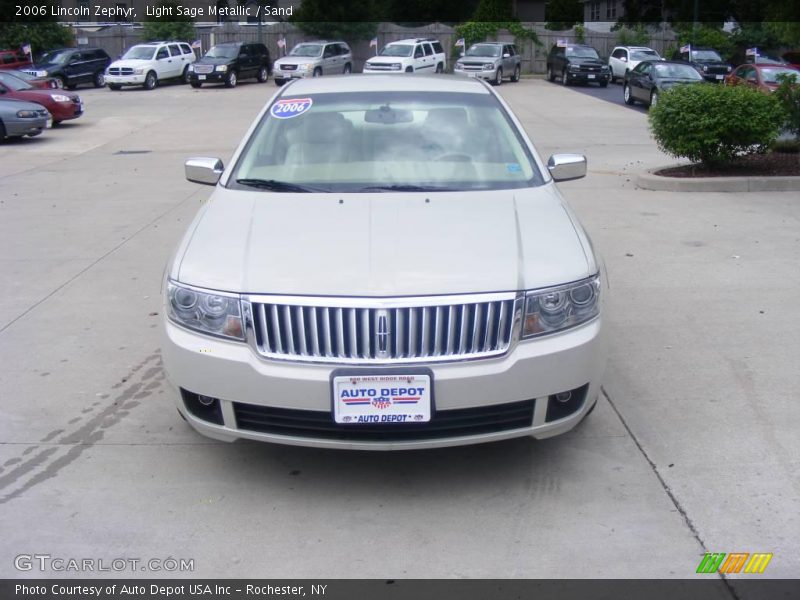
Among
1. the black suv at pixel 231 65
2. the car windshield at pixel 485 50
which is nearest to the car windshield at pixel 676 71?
the car windshield at pixel 485 50

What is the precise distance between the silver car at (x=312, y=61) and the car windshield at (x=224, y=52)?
1664mm

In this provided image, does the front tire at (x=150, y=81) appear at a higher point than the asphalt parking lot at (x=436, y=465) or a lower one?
lower

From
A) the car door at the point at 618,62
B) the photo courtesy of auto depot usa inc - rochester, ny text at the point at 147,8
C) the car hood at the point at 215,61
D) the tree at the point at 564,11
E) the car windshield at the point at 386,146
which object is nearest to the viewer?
the car windshield at the point at 386,146

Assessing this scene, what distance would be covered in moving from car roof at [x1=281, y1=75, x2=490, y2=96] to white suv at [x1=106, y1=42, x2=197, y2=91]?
30994mm

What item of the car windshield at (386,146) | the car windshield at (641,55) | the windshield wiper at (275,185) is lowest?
the car windshield at (641,55)

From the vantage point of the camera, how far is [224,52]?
120ft

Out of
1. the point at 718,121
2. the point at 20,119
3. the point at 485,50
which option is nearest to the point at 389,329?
the point at 718,121

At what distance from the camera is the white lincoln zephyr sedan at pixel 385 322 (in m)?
3.84

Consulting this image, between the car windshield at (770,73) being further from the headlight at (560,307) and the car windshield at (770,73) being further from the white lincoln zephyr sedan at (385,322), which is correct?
the headlight at (560,307)

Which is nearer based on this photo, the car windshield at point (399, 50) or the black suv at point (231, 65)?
the black suv at point (231, 65)

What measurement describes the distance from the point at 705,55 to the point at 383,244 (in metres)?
33.2

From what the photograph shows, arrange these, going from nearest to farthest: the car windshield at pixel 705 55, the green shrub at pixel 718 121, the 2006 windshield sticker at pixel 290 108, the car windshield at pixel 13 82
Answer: the 2006 windshield sticker at pixel 290 108 < the green shrub at pixel 718 121 < the car windshield at pixel 13 82 < the car windshield at pixel 705 55

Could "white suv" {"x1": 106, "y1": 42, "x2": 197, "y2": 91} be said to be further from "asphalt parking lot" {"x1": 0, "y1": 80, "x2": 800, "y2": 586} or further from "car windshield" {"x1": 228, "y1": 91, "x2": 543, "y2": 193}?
"car windshield" {"x1": 228, "y1": 91, "x2": 543, "y2": 193}
